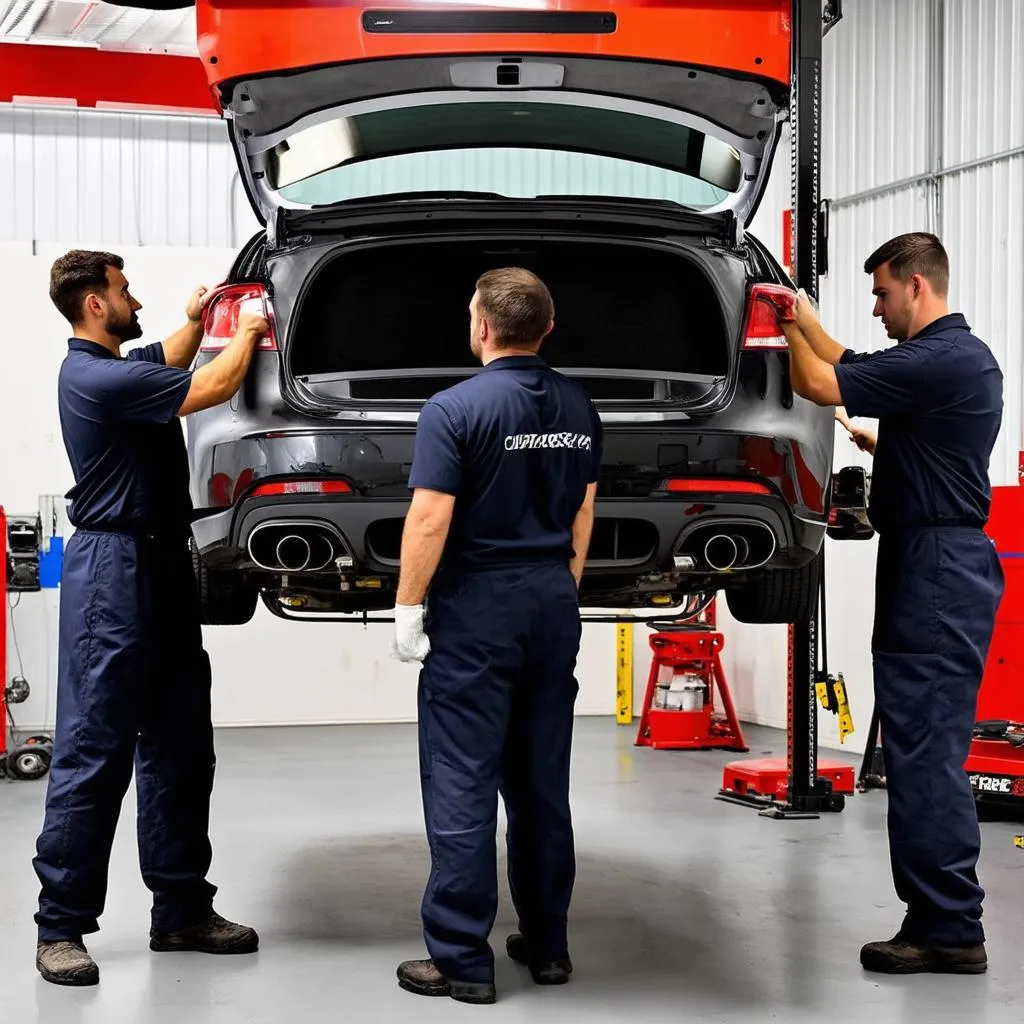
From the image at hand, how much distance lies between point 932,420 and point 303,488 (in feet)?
5.62

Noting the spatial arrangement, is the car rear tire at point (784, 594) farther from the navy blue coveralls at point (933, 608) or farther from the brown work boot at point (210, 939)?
the brown work boot at point (210, 939)

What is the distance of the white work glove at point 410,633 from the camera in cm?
338

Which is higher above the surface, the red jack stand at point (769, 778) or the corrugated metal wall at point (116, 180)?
the corrugated metal wall at point (116, 180)

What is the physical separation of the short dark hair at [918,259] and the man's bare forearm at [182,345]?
1922mm

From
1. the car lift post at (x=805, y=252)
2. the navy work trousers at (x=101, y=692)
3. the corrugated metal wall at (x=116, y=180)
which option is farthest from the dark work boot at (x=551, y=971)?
the corrugated metal wall at (x=116, y=180)

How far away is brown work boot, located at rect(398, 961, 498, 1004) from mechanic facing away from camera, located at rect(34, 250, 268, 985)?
0.60 metres

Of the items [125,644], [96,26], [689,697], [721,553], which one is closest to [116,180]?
[96,26]

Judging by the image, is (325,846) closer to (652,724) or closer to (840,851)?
(840,851)

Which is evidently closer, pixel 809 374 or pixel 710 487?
pixel 710 487

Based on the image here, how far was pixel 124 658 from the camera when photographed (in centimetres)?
369

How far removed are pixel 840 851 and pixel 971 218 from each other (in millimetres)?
4191

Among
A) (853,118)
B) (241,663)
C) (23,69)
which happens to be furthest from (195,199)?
(853,118)

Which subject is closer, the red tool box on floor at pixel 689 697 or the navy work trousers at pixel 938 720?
the navy work trousers at pixel 938 720

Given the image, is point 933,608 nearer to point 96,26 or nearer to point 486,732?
point 486,732
